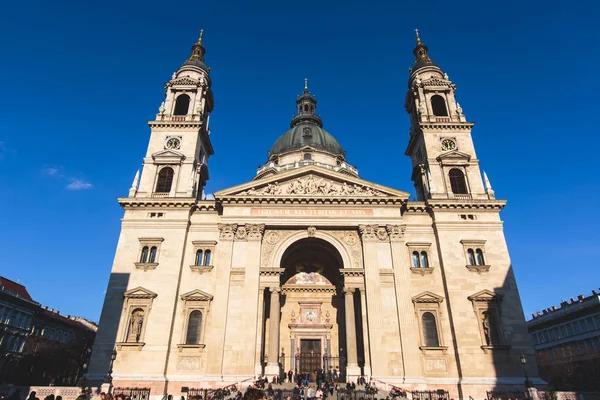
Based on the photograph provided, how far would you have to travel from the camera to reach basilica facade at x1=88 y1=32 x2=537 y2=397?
27344 mm

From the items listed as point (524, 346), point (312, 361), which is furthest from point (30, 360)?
point (524, 346)

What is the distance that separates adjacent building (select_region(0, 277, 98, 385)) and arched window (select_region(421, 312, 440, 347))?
3959 centimetres

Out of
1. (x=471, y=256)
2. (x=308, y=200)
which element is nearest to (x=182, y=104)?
(x=308, y=200)

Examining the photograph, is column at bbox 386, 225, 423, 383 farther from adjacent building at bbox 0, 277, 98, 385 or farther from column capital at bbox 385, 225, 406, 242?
adjacent building at bbox 0, 277, 98, 385

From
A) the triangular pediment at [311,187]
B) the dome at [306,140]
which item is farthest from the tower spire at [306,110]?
the triangular pediment at [311,187]

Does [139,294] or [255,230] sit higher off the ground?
[255,230]

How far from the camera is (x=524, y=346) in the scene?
1098 inches

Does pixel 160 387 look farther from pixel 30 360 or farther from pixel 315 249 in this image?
pixel 30 360

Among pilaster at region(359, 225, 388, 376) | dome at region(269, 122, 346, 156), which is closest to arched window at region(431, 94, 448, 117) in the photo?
dome at region(269, 122, 346, 156)

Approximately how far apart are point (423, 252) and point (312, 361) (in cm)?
1258

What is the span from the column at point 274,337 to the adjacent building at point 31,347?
30.1m

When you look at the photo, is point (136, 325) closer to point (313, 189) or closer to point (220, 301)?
point (220, 301)

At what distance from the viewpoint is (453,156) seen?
118 feet

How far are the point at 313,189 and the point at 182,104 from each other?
17137mm
